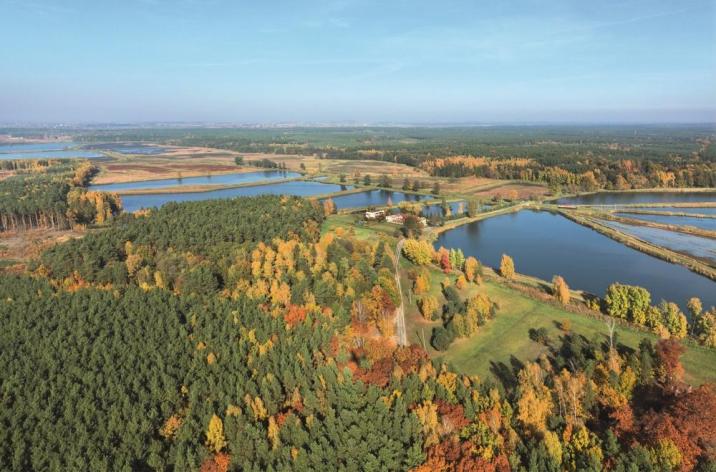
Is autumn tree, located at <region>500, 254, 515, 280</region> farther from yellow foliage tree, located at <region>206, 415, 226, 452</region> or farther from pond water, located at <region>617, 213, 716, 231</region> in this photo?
pond water, located at <region>617, 213, 716, 231</region>

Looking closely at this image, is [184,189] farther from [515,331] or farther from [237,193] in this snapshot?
[515,331]

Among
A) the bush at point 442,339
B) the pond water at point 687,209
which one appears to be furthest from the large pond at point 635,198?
the bush at point 442,339

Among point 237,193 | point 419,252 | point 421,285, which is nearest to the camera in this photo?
point 421,285

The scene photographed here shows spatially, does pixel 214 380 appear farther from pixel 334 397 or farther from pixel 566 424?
pixel 566 424

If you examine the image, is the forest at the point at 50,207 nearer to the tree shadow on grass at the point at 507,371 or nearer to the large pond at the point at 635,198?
the tree shadow on grass at the point at 507,371

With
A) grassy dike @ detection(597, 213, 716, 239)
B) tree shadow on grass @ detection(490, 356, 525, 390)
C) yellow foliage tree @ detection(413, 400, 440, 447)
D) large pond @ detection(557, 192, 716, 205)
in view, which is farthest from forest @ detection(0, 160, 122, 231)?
large pond @ detection(557, 192, 716, 205)

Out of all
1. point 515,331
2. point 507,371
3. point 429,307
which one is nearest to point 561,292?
point 515,331

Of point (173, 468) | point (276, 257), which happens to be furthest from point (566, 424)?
point (276, 257)
